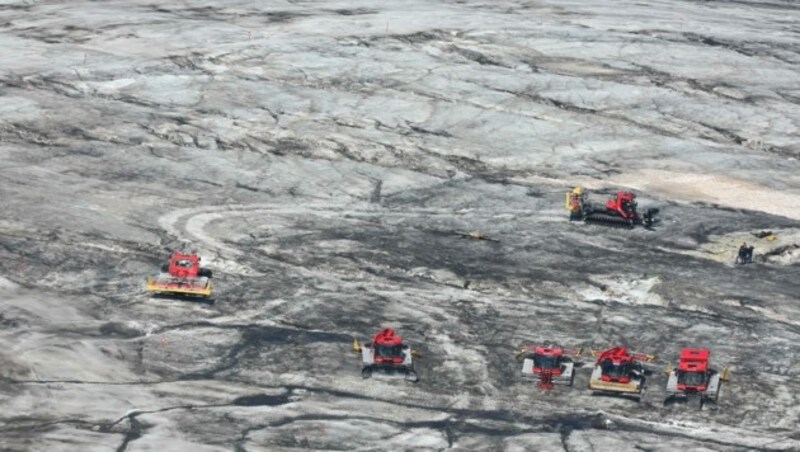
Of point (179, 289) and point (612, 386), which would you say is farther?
point (179, 289)

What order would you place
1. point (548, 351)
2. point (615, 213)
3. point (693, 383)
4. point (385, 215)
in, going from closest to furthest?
point (693, 383)
point (548, 351)
point (615, 213)
point (385, 215)

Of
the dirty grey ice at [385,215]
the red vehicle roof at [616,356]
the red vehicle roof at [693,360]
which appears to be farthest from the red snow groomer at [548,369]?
the red vehicle roof at [693,360]

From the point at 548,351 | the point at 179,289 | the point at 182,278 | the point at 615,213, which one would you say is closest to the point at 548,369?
the point at 548,351

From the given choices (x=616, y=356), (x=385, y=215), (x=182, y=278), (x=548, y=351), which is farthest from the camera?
(x=385, y=215)

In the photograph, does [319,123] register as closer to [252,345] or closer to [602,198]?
[602,198]

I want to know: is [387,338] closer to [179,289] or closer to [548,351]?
[548,351]

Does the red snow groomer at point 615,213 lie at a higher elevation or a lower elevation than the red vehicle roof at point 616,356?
higher

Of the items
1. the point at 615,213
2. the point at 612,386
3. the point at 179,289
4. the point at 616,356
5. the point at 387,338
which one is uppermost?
the point at 615,213

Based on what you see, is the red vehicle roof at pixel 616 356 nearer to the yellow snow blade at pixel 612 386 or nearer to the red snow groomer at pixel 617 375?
the red snow groomer at pixel 617 375
